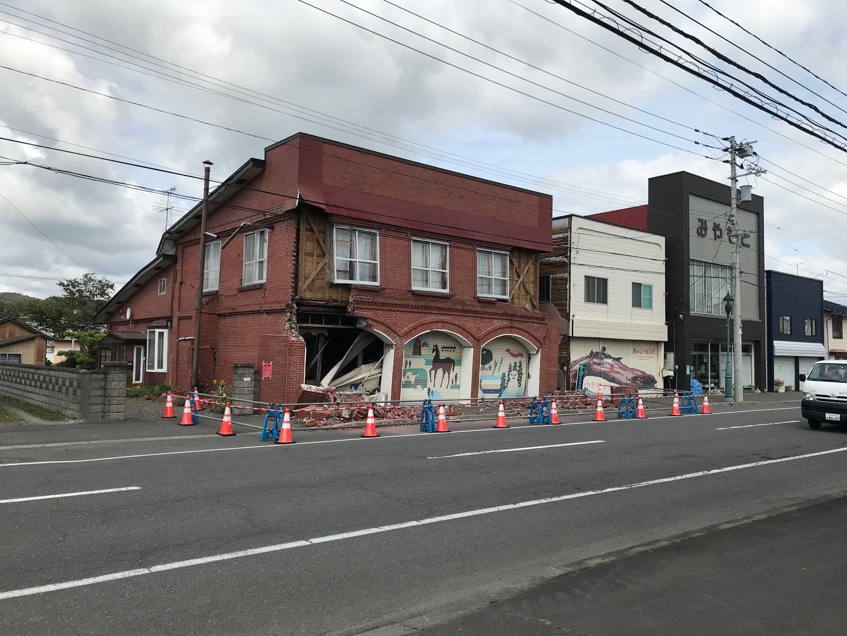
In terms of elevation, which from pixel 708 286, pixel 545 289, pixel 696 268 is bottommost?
pixel 545 289

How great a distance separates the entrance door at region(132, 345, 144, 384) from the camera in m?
27.0

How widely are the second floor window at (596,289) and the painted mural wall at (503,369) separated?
17.1ft

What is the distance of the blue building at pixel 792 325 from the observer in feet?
137

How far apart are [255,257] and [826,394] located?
17288 millimetres

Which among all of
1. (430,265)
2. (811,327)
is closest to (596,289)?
(430,265)

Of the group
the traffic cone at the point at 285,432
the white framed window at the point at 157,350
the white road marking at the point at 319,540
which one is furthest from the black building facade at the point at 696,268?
the traffic cone at the point at 285,432

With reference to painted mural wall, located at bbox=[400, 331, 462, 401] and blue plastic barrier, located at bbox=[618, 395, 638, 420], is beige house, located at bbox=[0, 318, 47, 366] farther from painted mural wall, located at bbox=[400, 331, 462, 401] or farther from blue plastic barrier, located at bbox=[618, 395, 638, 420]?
blue plastic barrier, located at bbox=[618, 395, 638, 420]

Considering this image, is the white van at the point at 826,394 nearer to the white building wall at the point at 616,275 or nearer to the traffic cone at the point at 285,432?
the white building wall at the point at 616,275

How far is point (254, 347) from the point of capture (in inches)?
848

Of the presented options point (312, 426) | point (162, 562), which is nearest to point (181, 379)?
point (312, 426)

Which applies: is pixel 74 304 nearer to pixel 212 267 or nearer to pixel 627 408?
pixel 212 267

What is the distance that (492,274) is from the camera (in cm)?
2525

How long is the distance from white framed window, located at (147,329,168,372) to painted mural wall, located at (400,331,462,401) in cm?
949

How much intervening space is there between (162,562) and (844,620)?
214 inches
